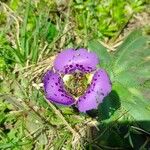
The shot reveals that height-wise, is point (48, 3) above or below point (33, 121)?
above

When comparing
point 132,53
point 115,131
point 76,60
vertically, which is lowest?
point 115,131

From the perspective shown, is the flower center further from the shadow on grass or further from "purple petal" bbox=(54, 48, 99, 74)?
the shadow on grass

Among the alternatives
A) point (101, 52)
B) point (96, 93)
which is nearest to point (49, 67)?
point (101, 52)

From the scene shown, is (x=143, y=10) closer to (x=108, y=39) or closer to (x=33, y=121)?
(x=108, y=39)

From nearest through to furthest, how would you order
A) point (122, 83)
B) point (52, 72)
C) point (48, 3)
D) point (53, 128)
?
point (52, 72) → point (122, 83) → point (53, 128) → point (48, 3)

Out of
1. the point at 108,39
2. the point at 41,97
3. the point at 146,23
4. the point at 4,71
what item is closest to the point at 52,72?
the point at 41,97

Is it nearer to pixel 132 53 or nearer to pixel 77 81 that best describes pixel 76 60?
pixel 77 81

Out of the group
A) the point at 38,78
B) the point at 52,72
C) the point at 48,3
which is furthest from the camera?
the point at 48,3
